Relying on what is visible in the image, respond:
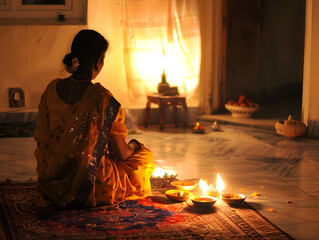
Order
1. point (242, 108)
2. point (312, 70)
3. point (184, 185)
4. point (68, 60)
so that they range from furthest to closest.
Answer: point (242, 108), point (312, 70), point (184, 185), point (68, 60)

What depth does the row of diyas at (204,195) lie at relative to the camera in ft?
10.2

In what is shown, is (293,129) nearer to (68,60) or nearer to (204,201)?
(204,201)

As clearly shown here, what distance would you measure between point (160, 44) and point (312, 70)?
1932 millimetres

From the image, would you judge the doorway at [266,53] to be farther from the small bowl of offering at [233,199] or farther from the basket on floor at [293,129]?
the small bowl of offering at [233,199]

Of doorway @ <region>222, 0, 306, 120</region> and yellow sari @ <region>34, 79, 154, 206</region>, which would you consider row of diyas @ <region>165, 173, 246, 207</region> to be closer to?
yellow sari @ <region>34, 79, 154, 206</region>

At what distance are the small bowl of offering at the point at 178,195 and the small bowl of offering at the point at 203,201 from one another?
74 mm

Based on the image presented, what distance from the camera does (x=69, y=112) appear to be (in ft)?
9.55

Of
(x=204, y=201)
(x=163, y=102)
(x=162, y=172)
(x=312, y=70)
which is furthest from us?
(x=163, y=102)

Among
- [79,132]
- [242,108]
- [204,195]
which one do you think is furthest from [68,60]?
[242,108]

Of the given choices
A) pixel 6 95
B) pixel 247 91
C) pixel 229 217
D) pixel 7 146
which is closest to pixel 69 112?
pixel 229 217

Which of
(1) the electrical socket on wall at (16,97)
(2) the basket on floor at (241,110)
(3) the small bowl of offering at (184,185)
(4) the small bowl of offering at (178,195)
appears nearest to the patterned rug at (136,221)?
(4) the small bowl of offering at (178,195)

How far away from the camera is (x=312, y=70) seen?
5.51m

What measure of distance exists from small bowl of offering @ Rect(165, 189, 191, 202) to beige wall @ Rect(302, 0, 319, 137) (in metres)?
2.74

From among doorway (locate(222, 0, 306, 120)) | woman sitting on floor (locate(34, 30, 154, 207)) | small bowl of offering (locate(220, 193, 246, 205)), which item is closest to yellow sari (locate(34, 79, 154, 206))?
woman sitting on floor (locate(34, 30, 154, 207))
